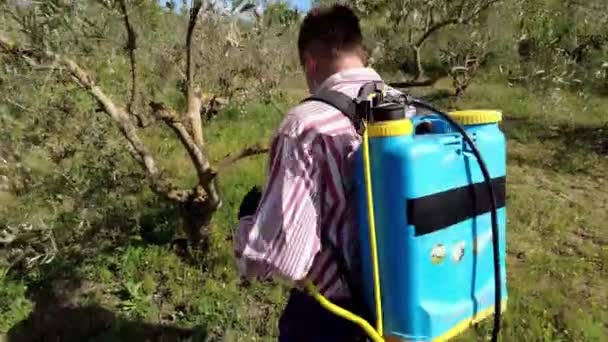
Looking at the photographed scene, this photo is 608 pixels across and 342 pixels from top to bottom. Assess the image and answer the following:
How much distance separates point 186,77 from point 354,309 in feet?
10.5

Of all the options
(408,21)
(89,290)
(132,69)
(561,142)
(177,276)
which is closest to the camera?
(132,69)

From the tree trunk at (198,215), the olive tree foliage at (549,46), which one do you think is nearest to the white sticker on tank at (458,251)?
the olive tree foliage at (549,46)

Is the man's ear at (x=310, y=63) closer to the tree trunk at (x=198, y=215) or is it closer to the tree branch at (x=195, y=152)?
the tree branch at (x=195, y=152)

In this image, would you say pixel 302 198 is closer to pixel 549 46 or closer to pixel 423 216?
pixel 423 216

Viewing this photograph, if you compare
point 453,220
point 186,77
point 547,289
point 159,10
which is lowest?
point 547,289

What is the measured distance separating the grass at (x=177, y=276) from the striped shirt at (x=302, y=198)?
2.55 meters

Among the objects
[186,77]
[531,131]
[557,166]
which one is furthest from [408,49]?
[531,131]

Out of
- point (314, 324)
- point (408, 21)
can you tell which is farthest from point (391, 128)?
point (408, 21)

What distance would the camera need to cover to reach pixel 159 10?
495 cm

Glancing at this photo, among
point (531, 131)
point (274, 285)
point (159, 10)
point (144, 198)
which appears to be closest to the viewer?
point (159, 10)

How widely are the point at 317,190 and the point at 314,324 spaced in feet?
1.81

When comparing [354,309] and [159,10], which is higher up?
[159,10]

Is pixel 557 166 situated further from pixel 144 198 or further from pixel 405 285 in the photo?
pixel 405 285

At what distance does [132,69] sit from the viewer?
15.5 feet
